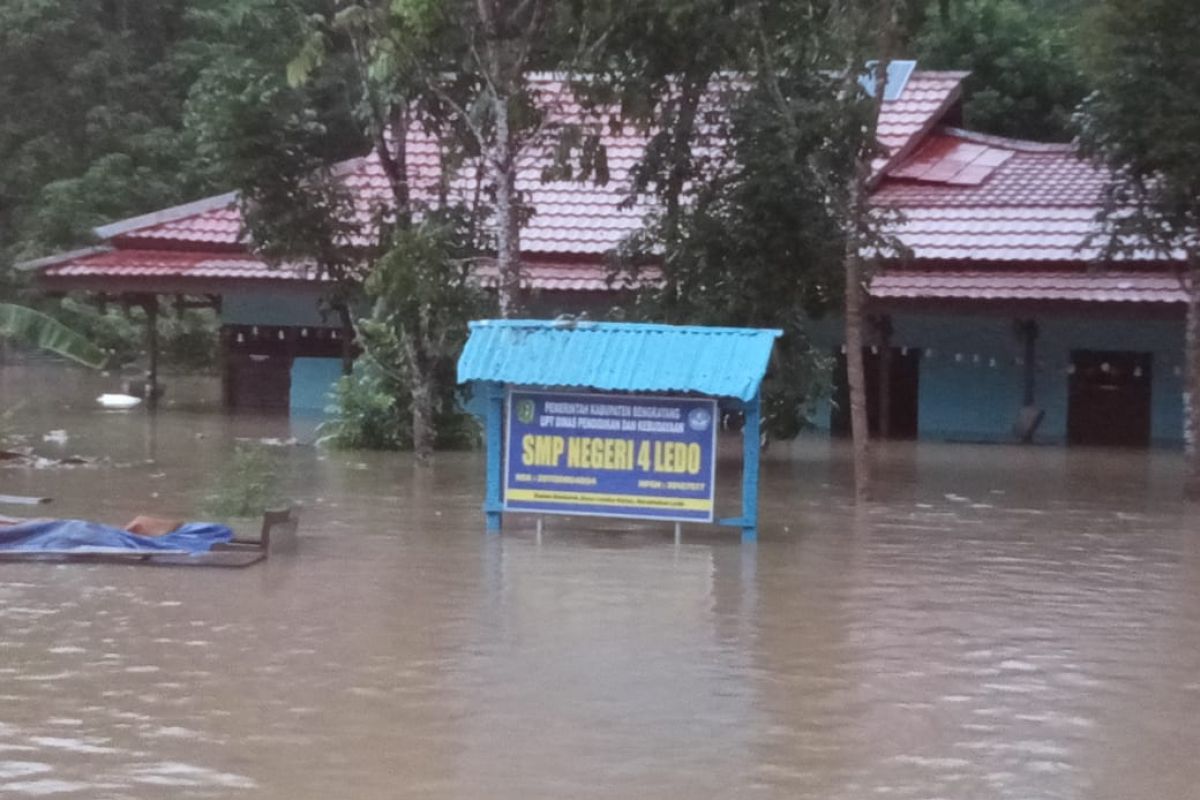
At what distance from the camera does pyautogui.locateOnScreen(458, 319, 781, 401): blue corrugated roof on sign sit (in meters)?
12.9

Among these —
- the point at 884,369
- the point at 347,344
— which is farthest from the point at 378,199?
the point at 884,369

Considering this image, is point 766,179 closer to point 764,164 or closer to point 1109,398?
point 764,164

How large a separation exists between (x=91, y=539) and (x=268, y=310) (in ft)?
50.3

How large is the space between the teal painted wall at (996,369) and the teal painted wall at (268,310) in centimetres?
829

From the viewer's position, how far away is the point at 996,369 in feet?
82.6

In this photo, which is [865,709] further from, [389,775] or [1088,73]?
[1088,73]

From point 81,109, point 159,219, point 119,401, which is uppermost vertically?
point 81,109

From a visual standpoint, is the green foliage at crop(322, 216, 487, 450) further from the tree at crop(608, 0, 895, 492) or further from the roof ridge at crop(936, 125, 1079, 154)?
the roof ridge at crop(936, 125, 1079, 154)

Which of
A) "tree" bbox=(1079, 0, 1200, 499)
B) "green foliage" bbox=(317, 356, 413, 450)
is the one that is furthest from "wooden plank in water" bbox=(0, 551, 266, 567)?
"tree" bbox=(1079, 0, 1200, 499)

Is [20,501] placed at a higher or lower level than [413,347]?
lower

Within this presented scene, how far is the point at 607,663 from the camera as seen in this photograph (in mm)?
8852

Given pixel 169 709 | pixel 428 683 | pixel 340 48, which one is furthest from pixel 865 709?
pixel 340 48

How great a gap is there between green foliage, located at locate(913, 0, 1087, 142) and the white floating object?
17200 mm

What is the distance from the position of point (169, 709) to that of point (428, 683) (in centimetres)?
130
